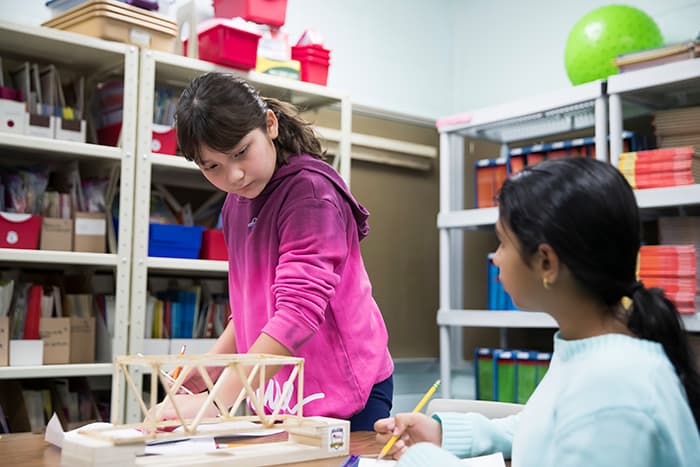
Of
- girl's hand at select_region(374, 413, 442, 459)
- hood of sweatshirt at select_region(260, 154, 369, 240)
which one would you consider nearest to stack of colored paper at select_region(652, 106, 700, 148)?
hood of sweatshirt at select_region(260, 154, 369, 240)

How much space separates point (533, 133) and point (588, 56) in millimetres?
658

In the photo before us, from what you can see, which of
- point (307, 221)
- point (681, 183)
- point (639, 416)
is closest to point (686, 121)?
point (681, 183)

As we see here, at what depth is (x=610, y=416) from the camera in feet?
2.29

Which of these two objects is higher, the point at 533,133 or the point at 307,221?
the point at 533,133

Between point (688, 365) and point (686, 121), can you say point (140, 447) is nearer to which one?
point (688, 365)

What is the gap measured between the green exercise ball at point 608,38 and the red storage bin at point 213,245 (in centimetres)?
158

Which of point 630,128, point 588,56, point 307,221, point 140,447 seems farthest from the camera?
point 630,128

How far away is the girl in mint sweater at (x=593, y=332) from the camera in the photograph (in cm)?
70

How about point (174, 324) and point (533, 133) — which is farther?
point (533, 133)

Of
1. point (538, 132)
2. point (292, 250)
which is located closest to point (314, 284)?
point (292, 250)

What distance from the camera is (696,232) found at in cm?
277

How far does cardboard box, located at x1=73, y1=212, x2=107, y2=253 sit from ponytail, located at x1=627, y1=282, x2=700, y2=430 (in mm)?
2188

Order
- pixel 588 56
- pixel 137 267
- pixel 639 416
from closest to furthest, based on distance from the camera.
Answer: pixel 639 416 < pixel 137 267 < pixel 588 56

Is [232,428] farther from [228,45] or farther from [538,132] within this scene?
[538,132]
